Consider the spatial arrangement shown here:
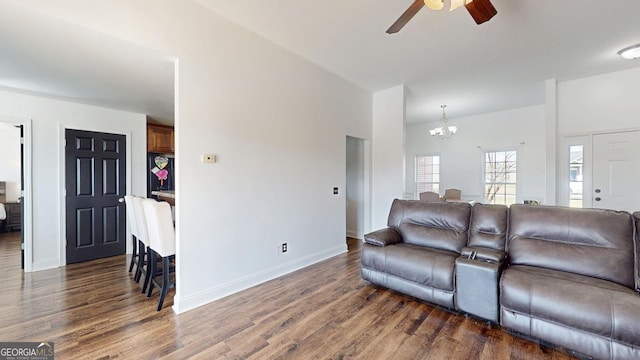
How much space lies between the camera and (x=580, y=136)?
14.3 ft

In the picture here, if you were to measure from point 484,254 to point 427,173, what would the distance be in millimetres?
5722

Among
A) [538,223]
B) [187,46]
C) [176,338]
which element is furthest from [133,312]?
[538,223]

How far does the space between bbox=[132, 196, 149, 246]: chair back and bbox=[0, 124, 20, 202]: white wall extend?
6063mm

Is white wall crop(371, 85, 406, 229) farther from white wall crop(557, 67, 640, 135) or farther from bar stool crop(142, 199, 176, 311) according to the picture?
bar stool crop(142, 199, 176, 311)

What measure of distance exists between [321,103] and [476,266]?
2.87 m

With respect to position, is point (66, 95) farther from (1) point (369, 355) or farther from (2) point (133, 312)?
(1) point (369, 355)

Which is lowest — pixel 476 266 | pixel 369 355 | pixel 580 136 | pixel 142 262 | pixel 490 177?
pixel 369 355

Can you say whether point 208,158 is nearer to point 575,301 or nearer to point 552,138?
point 575,301

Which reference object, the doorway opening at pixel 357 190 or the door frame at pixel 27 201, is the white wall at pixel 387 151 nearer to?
the doorway opening at pixel 357 190

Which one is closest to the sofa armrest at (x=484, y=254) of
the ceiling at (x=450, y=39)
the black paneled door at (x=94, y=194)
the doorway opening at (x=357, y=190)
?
the ceiling at (x=450, y=39)

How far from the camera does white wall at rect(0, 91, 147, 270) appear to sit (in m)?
3.55

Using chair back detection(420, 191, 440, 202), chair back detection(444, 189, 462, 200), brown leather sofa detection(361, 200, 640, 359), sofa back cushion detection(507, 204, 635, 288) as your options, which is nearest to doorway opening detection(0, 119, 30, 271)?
brown leather sofa detection(361, 200, 640, 359)

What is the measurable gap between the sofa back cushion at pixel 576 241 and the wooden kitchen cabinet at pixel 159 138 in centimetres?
551

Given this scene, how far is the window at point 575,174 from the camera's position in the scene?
4.42 m
